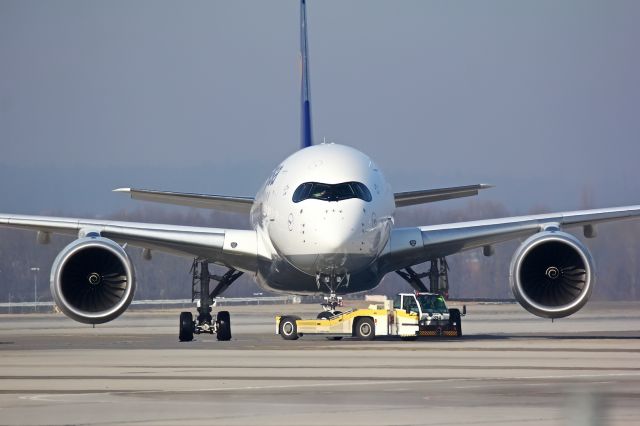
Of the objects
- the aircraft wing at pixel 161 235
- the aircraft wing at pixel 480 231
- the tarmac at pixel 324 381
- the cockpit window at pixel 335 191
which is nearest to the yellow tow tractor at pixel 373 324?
the tarmac at pixel 324 381

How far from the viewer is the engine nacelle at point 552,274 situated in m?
27.9

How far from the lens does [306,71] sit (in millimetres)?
40031

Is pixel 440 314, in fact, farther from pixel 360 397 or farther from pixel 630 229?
pixel 630 229

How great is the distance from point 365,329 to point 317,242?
104 inches

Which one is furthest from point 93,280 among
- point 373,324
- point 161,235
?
point 373,324

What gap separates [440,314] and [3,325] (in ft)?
60.9

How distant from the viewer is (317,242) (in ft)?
89.2

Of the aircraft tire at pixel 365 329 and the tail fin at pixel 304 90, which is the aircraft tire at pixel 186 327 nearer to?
the aircraft tire at pixel 365 329

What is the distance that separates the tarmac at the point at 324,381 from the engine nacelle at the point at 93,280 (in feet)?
2.48

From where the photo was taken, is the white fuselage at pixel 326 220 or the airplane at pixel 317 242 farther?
the airplane at pixel 317 242

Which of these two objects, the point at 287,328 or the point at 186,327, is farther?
the point at 186,327

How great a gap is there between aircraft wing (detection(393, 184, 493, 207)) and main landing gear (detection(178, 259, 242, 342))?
13.9 ft

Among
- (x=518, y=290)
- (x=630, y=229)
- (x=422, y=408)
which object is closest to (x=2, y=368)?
(x=422, y=408)

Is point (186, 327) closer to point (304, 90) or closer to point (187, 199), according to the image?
point (187, 199)
